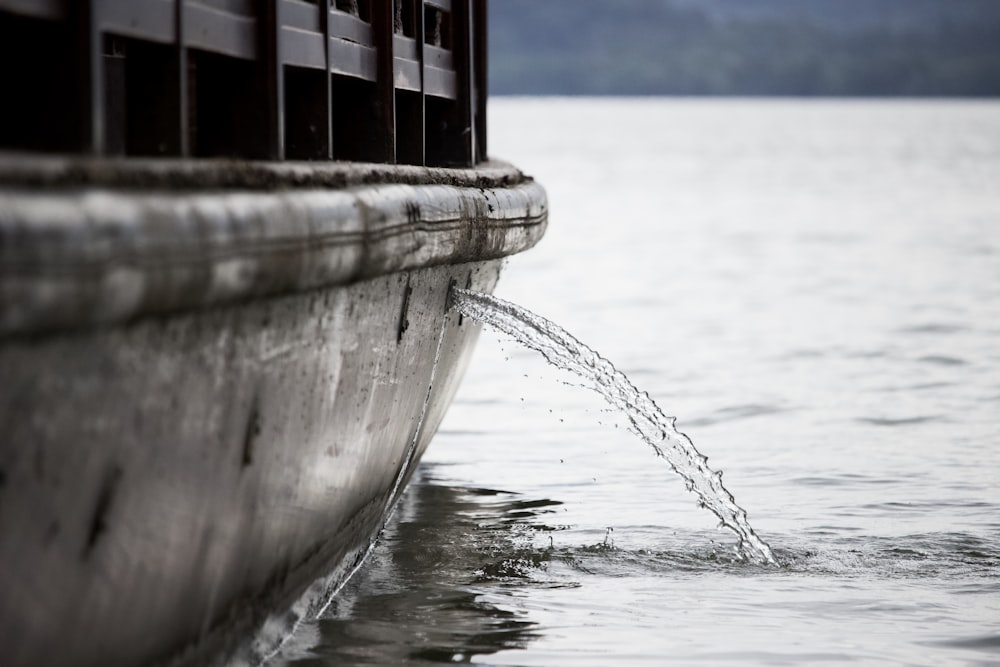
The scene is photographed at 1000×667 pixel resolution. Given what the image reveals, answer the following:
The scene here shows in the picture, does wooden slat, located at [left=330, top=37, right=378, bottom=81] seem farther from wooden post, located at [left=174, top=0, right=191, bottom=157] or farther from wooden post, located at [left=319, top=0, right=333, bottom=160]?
wooden post, located at [left=174, top=0, right=191, bottom=157]

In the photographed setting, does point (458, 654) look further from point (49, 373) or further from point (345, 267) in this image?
point (49, 373)

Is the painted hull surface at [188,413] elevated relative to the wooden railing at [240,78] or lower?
lower

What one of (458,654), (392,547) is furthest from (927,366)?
(458,654)

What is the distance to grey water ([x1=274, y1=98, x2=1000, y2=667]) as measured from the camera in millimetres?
5582

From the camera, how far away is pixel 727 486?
846cm

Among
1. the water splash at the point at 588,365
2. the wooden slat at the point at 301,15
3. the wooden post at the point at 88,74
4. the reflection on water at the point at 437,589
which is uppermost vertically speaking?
the wooden slat at the point at 301,15

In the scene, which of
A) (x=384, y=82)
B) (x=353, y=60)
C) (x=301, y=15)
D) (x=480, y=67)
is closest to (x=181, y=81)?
(x=301, y=15)

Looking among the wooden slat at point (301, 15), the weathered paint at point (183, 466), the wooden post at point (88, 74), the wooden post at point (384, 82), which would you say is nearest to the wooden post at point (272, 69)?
the wooden slat at point (301, 15)

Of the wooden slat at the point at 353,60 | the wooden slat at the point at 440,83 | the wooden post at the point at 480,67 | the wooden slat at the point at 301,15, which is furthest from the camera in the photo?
the wooden post at the point at 480,67

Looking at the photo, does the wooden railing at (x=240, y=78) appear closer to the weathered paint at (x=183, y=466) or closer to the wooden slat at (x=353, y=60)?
the wooden slat at (x=353, y=60)

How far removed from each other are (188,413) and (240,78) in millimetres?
1065

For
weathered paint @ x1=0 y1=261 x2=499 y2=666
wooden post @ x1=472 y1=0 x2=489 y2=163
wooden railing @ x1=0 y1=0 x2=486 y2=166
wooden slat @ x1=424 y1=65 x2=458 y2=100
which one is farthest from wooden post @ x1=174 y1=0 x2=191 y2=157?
wooden post @ x1=472 y1=0 x2=489 y2=163

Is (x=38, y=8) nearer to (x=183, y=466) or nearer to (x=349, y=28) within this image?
(x=183, y=466)

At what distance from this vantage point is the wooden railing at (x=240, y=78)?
9.88ft
